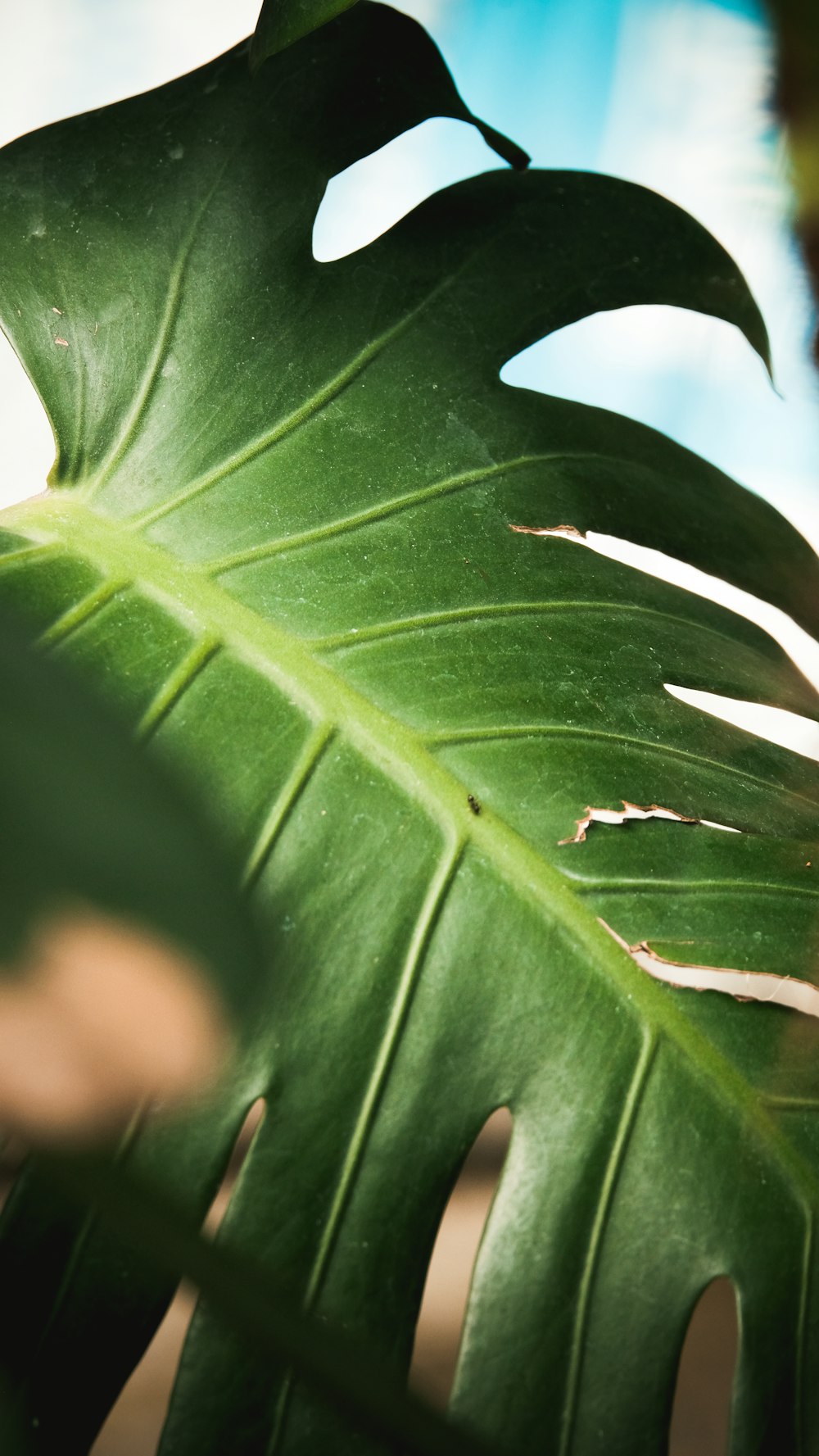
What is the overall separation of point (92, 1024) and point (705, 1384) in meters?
1.24

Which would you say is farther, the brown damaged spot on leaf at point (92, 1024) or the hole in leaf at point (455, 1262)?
the hole in leaf at point (455, 1262)

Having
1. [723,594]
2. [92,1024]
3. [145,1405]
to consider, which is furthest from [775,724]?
[145,1405]

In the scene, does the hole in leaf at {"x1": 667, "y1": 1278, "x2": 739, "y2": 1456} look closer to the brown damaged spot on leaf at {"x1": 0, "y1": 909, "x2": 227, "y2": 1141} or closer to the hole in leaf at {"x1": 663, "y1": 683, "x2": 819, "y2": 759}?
the hole in leaf at {"x1": 663, "y1": 683, "x2": 819, "y2": 759}

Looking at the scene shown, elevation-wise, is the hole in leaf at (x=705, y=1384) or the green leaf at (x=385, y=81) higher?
the green leaf at (x=385, y=81)

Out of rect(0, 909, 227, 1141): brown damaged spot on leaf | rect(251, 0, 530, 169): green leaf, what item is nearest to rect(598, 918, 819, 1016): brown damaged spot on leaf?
rect(0, 909, 227, 1141): brown damaged spot on leaf

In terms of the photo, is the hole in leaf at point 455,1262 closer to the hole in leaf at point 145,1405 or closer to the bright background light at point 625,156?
the hole in leaf at point 145,1405

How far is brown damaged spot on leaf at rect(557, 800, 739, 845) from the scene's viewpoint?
0.52 m

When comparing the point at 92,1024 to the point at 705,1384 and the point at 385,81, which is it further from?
the point at 705,1384

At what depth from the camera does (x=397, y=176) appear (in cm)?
82

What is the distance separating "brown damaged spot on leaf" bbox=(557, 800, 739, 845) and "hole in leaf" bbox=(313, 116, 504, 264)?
1.88 feet

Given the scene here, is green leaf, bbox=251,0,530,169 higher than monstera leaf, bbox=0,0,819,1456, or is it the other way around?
green leaf, bbox=251,0,530,169

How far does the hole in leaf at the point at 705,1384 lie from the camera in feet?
3.51

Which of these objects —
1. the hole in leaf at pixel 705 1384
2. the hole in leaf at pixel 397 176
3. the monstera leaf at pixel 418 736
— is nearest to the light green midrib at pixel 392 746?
the monstera leaf at pixel 418 736

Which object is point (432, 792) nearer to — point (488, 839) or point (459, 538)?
point (488, 839)
